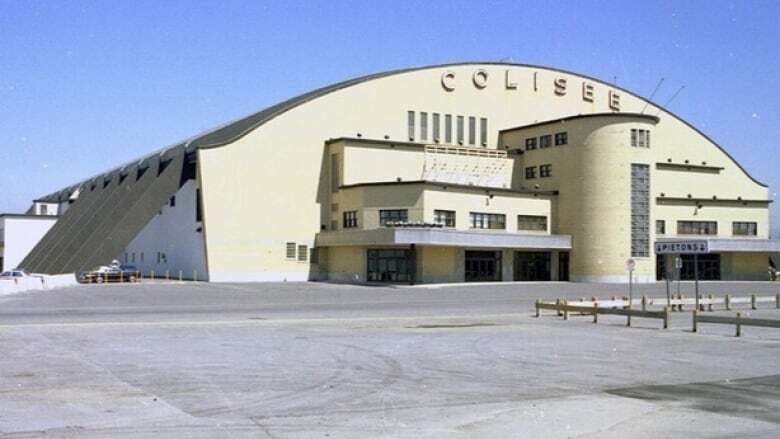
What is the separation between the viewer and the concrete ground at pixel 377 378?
1019 centimetres

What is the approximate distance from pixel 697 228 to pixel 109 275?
51.4m

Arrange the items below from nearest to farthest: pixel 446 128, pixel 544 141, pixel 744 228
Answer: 1. pixel 544 141
2. pixel 446 128
3. pixel 744 228

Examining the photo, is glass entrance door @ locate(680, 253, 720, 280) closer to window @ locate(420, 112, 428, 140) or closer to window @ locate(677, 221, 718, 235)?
window @ locate(677, 221, 718, 235)

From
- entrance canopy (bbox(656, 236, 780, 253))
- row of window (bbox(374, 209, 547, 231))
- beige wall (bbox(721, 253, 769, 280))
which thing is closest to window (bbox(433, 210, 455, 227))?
row of window (bbox(374, 209, 547, 231))

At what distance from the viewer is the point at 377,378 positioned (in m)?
14.2

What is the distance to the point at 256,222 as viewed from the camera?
64625 mm

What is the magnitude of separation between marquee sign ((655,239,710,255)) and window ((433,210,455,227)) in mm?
30583

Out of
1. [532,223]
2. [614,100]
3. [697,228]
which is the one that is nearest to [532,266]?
[532,223]

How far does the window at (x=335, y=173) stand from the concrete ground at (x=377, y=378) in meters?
40.2

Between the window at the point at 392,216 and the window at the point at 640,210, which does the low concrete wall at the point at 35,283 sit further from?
the window at the point at 640,210

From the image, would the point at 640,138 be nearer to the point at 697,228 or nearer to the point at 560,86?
the point at 697,228

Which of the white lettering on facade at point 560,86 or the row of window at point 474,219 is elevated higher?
the white lettering on facade at point 560,86

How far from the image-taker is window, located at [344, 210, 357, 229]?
66.1 meters

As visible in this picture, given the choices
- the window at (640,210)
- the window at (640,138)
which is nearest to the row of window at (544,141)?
the window at (640,138)
